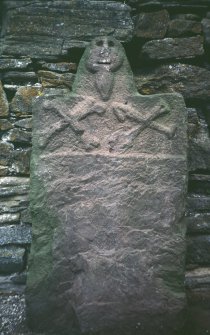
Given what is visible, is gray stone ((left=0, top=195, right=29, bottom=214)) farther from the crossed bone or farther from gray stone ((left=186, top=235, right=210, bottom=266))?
gray stone ((left=186, top=235, right=210, bottom=266))

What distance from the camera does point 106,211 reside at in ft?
5.79

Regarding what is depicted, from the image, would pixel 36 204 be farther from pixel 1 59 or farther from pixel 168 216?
pixel 1 59

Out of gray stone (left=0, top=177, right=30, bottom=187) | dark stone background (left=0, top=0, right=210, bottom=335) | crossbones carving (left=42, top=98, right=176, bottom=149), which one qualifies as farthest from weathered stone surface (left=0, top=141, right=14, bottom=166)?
crossbones carving (left=42, top=98, right=176, bottom=149)

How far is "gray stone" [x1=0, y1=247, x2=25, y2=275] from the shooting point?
2.11 metres

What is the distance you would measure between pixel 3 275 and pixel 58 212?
68 cm

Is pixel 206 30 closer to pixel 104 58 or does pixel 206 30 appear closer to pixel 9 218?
pixel 104 58

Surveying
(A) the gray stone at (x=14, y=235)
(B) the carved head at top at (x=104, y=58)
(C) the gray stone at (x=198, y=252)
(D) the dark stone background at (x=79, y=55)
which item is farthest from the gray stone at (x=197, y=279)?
(B) the carved head at top at (x=104, y=58)

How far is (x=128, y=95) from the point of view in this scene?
6.35 feet

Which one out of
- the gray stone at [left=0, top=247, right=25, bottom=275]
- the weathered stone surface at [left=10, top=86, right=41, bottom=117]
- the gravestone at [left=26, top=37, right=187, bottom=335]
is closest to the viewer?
the gravestone at [left=26, top=37, right=187, bottom=335]

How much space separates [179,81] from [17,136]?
1.14 meters

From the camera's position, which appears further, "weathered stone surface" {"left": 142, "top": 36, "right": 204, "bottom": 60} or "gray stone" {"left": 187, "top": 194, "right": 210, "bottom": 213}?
"weathered stone surface" {"left": 142, "top": 36, "right": 204, "bottom": 60}

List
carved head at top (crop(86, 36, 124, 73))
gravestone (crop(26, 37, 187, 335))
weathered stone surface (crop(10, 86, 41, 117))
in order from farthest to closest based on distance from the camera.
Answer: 1. weathered stone surface (crop(10, 86, 41, 117))
2. carved head at top (crop(86, 36, 124, 73))
3. gravestone (crop(26, 37, 187, 335))

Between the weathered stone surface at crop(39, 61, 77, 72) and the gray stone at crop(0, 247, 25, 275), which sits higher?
the weathered stone surface at crop(39, 61, 77, 72)

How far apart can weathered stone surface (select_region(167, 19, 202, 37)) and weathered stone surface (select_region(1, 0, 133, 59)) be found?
28cm
